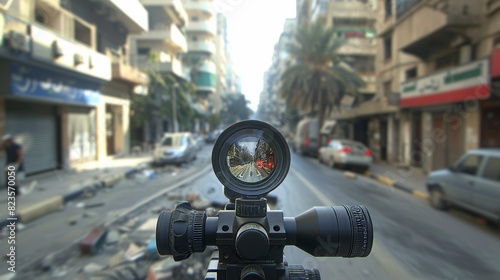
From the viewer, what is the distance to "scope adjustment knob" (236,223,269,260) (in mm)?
1013

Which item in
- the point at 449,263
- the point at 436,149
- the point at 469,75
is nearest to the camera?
the point at 449,263

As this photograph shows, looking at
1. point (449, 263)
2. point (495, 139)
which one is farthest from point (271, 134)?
point (495, 139)

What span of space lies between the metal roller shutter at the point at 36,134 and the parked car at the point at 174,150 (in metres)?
3.95

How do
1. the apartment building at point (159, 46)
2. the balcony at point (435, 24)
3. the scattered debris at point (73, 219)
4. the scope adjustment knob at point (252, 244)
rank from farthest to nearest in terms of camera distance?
the apartment building at point (159, 46) < the balcony at point (435, 24) < the scattered debris at point (73, 219) < the scope adjustment knob at point (252, 244)

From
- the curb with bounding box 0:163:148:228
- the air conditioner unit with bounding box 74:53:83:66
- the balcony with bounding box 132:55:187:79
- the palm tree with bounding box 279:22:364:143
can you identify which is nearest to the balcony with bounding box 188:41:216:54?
the balcony with bounding box 132:55:187:79

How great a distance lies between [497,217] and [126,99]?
18390mm

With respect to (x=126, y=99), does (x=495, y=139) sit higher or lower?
lower

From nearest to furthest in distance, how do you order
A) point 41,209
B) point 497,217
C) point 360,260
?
point 360,260 < point 497,217 < point 41,209

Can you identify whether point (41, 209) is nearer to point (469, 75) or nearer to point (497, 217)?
point (497, 217)

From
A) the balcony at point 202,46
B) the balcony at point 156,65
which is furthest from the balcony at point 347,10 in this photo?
the balcony at point 202,46

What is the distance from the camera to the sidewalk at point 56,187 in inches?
252

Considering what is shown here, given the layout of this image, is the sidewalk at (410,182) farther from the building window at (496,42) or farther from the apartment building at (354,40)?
the apartment building at (354,40)

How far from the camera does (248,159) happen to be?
1174 mm

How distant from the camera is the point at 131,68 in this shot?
678 inches
